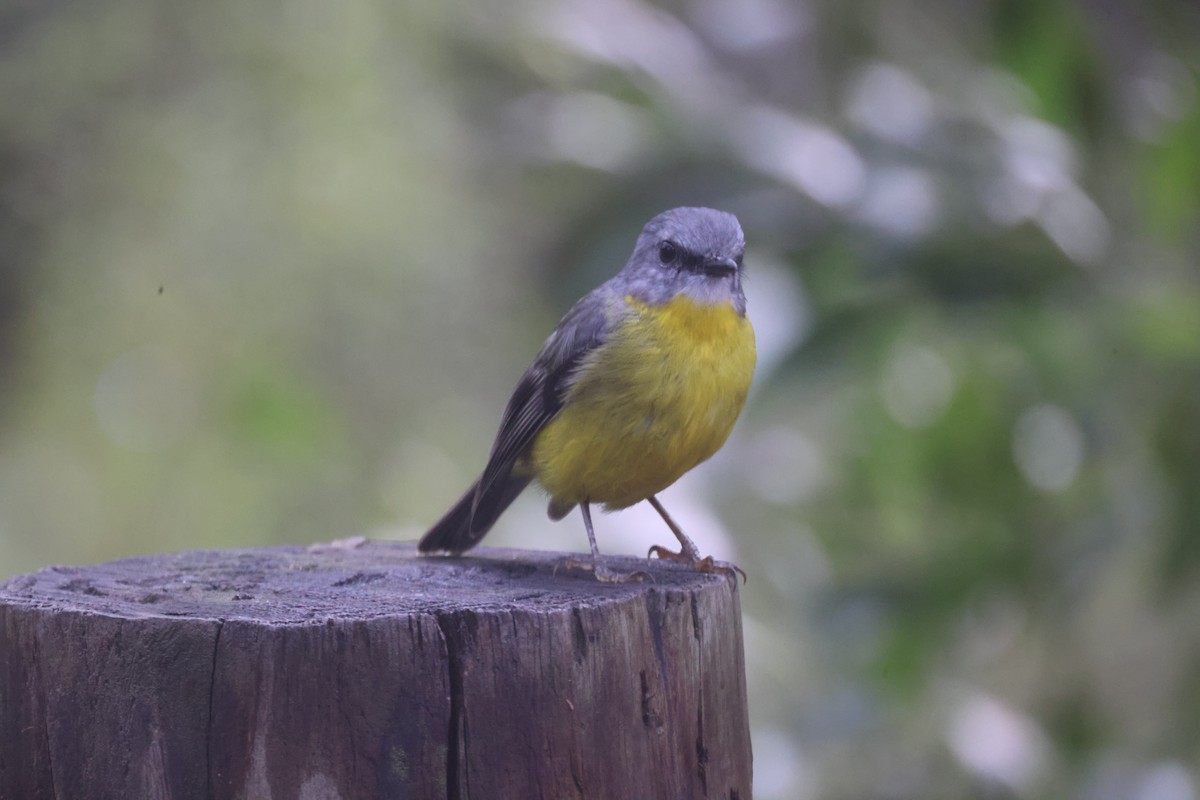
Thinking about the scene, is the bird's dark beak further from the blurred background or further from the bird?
the blurred background

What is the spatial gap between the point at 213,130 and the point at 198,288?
0.95m

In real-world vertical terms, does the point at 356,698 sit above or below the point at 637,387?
below

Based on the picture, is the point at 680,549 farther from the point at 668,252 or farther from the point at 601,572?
the point at 601,572

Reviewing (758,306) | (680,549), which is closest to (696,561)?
(680,549)

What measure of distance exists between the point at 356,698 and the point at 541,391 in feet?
6.71

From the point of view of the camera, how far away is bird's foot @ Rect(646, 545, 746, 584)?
4.12 meters

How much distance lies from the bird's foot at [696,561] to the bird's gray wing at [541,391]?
596 mm

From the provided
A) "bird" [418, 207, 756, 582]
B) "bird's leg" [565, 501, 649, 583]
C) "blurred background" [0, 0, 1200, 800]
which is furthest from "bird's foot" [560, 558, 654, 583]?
"blurred background" [0, 0, 1200, 800]

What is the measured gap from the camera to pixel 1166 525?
15.4 ft

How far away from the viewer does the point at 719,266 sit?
4426 mm

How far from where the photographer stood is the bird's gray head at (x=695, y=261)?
4457 mm

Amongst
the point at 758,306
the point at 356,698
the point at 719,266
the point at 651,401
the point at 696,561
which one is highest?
the point at 719,266

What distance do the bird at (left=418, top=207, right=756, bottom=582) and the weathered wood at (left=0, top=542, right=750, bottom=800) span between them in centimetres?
116

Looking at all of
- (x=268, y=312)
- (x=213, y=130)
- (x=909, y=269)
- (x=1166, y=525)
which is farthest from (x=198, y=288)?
(x=1166, y=525)
